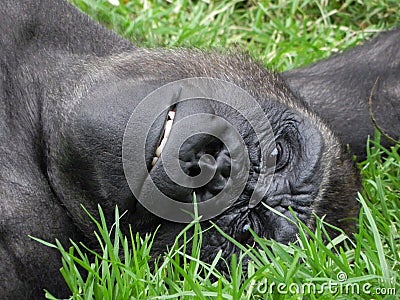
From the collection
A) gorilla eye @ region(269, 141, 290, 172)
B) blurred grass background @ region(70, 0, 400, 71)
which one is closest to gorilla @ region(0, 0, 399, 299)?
gorilla eye @ region(269, 141, 290, 172)

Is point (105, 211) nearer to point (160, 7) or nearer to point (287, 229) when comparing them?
point (287, 229)

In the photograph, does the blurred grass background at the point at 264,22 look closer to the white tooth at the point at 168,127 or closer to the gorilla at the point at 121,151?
the gorilla at the point at 121,151

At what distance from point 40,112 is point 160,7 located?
65.2 inches

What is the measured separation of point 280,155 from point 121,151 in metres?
0.45

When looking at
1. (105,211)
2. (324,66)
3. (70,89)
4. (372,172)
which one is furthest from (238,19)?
(105,211)

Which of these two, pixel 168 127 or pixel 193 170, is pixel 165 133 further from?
pixel 193 170

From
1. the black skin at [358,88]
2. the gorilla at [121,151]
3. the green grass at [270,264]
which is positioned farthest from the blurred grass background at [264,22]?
the gorilla at [121,151]

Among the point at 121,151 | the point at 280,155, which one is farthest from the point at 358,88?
the point at 121,151

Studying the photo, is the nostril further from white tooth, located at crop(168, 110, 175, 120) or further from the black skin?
the black skin

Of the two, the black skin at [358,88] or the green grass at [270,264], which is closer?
the green grass at [270,264]

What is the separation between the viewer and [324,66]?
11.3 ft

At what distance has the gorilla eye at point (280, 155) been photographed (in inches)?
90.9

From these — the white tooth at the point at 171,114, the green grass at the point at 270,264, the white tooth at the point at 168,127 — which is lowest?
the green grass at the point at 270,264

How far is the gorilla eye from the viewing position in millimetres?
2309
